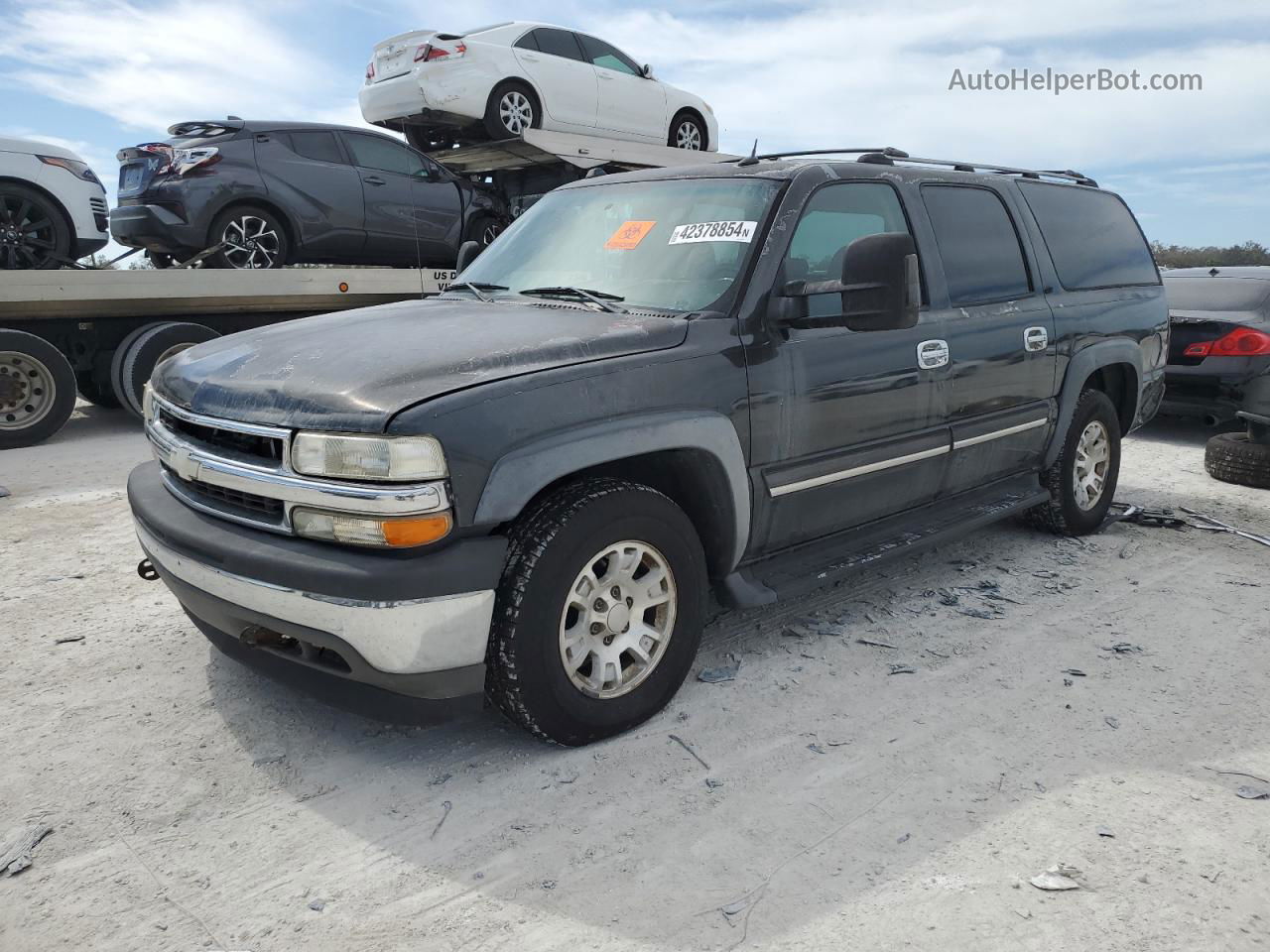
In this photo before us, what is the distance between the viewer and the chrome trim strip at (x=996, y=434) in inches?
169

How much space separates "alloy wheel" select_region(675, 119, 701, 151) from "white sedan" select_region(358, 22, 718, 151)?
0.52 metres

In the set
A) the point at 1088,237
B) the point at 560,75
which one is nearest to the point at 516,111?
the point at 560,75

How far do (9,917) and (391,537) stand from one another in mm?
1238

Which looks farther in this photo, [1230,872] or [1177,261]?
[1177,261]

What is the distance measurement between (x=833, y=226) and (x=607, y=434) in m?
1.47

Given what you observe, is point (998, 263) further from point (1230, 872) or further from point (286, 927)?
point (286, 927)

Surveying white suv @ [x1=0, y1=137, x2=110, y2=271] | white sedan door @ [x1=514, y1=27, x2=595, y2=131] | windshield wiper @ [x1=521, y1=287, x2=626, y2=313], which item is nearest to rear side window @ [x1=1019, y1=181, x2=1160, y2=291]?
windshield wiper @ [x1=521, y1=287, x2=626, y2=313]

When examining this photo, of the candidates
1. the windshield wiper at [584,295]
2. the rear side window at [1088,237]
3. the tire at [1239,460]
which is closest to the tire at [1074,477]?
the rear side window at [1088,237]

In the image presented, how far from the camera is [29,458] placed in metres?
7.54

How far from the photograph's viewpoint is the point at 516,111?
991cm

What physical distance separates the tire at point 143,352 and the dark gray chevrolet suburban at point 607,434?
5.12 meters

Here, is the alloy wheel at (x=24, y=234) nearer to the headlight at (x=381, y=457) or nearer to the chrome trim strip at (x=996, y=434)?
the headlight at (x=381, y=457)

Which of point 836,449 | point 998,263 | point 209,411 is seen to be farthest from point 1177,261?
point 209,411

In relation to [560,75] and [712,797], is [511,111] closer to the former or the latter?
[560,75]
